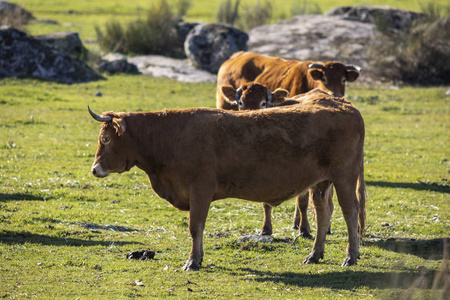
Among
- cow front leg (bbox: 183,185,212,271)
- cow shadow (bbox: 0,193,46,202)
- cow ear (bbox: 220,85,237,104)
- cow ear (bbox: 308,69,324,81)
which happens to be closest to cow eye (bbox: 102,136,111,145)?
cow front leg (bbox: 183,185,212,271)

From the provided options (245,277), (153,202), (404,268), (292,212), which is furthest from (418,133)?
(245,277)

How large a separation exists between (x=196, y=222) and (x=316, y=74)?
24.0 feet

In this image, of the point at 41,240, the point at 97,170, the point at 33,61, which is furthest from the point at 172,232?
the point at 33,61

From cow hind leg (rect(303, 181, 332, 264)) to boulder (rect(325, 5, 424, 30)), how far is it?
3131 centimetres

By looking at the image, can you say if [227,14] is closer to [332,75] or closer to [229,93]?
[332,75]

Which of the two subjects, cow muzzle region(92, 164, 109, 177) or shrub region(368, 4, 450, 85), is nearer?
cow muzzle region(92, 164, 109, 177)

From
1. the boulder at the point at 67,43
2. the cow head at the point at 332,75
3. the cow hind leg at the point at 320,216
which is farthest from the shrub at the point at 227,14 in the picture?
the cow hind leg at the point at 320,216

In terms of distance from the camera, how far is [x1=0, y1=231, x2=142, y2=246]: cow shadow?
10.5 m

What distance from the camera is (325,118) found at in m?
9.56

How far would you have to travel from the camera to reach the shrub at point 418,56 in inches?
1308

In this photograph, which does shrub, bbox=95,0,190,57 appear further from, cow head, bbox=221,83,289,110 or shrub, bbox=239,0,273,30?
cow head, bbox=221,83,289,110

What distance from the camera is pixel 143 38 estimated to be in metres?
38.4

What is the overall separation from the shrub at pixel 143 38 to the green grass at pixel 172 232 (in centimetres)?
1665

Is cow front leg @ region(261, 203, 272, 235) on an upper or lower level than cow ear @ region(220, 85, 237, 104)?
lower
